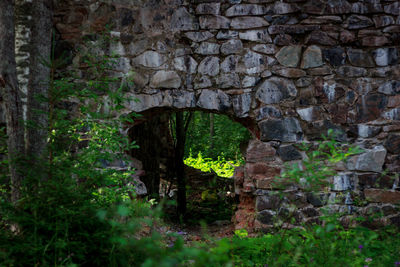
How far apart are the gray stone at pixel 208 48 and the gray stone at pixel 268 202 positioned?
1.58m

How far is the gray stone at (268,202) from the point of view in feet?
12.2

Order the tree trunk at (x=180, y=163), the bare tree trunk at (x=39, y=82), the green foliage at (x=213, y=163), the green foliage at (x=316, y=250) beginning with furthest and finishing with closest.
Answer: the green foliage at (x=213, y=163)
the tree trunk at (x=180, y=163)
the bare tree trunk at (x=39, y=82)
the green foliage at (x=316, y=250)

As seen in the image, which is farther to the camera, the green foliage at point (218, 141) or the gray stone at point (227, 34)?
the green foliage at point (218, 141)

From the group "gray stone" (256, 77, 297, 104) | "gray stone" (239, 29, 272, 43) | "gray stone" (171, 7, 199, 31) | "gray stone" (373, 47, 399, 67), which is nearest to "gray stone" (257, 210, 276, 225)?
"gray stone" (256, 77, 297, 104)

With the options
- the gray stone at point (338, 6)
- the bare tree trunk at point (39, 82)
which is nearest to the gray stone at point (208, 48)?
the gray stone at point (338, 6)

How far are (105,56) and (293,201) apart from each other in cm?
238

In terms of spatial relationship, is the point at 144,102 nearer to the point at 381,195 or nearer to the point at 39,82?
the point at 39,82

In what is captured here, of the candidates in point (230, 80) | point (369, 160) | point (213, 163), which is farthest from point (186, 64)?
point (213, 163)

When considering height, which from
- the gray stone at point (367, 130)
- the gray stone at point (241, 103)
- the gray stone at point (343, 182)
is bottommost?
the gray stone at point (343, 182)

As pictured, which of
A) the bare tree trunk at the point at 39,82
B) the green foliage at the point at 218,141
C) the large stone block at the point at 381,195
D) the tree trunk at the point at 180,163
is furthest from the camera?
the green foliage at the point at 218,141

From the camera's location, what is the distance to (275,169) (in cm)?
376

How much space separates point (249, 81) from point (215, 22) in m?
0.70

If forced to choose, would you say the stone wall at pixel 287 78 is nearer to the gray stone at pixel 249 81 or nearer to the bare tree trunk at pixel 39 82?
the gray stone at pixel 249 81

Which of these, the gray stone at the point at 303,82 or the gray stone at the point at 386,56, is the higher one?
the gray stone at the point at 386,56
